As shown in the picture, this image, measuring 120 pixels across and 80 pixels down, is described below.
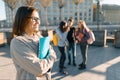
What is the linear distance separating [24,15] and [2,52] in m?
9.14

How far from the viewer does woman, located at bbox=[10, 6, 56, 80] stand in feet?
5.85

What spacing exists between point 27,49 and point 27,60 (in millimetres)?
98

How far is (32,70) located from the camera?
5.86 feet

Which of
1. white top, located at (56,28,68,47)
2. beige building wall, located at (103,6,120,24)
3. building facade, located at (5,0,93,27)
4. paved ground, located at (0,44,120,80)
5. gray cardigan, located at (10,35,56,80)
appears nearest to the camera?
gray cardigan, located at (10,35,56,80)

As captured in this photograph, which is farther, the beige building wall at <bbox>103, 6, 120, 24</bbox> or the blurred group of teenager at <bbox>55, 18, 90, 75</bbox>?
the beige building wall at <bbox>103, 6, 120, 24</bbox>

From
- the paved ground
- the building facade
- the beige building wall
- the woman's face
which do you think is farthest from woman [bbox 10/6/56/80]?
the beige building wall

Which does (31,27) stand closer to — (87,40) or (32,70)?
(32,70)

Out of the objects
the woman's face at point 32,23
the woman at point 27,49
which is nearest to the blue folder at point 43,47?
the woman at point 27,49

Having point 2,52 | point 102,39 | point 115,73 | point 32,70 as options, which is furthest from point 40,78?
point 102,39

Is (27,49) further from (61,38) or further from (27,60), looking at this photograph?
(61,38)

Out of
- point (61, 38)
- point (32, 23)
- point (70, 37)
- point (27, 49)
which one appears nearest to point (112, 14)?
point (70, 37)

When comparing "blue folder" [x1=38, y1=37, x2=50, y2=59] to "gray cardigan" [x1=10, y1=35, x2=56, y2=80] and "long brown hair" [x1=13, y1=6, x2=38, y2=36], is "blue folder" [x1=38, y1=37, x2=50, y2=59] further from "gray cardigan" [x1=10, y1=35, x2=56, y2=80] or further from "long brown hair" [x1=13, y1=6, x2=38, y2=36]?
"long brown hair" [x1=13, y1=6, x2=38, y2=36]

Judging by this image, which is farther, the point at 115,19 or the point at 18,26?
the point at 115,19

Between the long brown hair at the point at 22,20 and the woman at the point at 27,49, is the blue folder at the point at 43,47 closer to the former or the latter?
the woman at the point at 27,49
